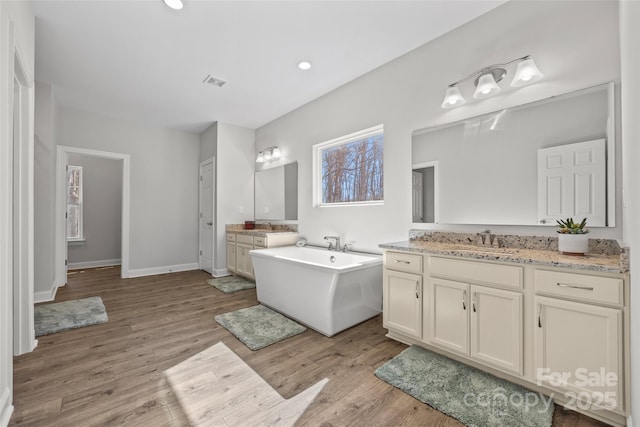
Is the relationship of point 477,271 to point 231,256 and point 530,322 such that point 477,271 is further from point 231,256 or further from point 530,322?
point 231,256

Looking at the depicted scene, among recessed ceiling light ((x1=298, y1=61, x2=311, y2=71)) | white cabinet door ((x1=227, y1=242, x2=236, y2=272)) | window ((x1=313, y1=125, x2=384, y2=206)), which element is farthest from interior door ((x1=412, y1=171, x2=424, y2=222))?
white cabinet door ((x1=227, y1=242, x2=236, y2=272))

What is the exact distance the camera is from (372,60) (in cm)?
290

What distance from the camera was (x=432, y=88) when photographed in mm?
2576

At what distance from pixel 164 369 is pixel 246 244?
2.44 m

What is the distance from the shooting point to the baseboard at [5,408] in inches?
54.4

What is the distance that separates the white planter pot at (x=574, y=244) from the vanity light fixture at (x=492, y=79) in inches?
44.3

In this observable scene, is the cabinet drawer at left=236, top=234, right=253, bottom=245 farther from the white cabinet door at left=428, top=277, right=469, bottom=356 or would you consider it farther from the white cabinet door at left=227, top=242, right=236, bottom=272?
the white cabinet door at left=428, top=277, right=469, bottom=356

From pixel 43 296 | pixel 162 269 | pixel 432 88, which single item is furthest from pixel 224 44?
pixel 162 269

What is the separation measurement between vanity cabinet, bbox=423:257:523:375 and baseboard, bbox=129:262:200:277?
185 inches

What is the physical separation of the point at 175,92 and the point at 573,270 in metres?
4.37

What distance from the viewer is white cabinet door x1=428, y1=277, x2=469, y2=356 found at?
1.87 metres

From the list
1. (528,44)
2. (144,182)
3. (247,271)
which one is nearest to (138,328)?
(247,271)

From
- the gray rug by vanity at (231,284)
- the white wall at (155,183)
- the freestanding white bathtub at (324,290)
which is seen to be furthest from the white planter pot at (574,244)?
the white wall at (155,183)

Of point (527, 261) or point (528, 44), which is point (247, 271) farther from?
point (528, 44)
